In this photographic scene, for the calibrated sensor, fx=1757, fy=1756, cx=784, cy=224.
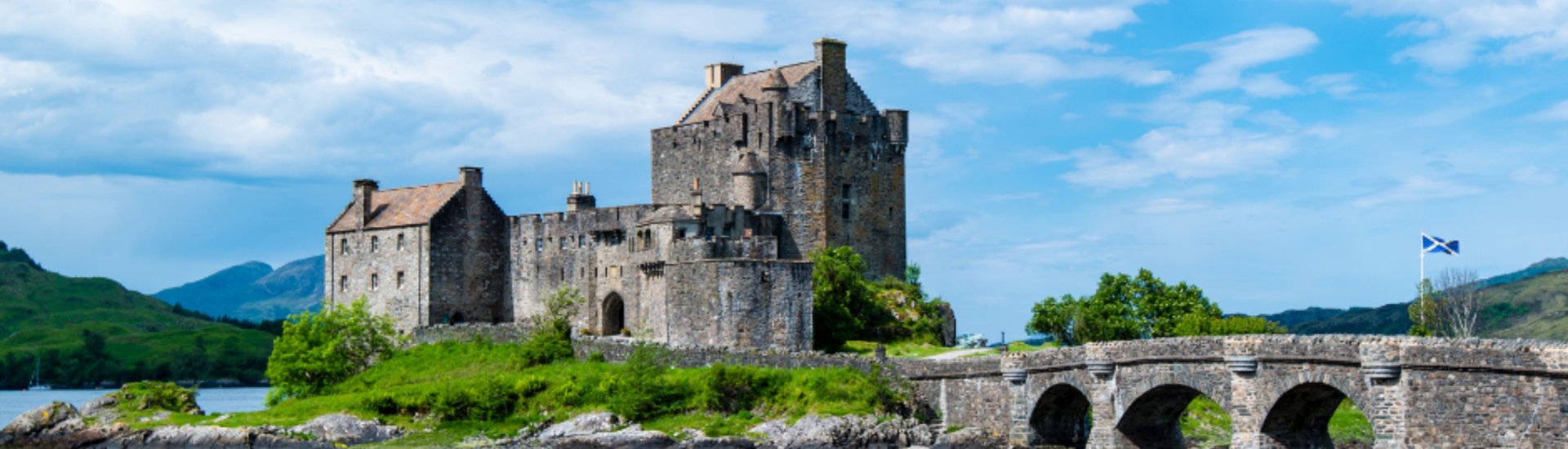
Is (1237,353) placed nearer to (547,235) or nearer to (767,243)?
(767,243)

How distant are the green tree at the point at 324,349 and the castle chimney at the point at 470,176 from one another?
7.54 meters

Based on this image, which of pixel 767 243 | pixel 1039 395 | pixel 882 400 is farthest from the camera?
pixel 767 243

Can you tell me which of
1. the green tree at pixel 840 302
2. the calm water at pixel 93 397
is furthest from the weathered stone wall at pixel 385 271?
the green tree at pixel 840 302

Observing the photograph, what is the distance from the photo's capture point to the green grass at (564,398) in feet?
192

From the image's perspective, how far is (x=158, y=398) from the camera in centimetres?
6956

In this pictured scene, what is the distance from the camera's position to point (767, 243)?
69250 mm

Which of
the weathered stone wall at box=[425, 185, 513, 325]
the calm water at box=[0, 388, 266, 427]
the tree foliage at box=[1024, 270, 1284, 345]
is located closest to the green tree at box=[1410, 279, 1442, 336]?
the tree foliage at box=[1024, 270, 1284, 345]

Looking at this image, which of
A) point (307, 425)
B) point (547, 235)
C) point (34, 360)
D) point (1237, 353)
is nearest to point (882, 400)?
point (1237, 353)

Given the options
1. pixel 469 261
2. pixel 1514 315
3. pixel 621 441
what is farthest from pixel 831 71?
pixel 1514 315

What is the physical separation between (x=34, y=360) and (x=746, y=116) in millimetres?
112770

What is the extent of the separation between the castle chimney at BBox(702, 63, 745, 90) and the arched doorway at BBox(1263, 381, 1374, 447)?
Answer: 46.1 meters

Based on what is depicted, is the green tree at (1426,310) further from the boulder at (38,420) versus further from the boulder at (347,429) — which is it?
→ the boulder at (38,420)

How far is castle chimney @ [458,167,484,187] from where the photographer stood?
8238 cm

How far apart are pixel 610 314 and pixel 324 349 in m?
12.2
